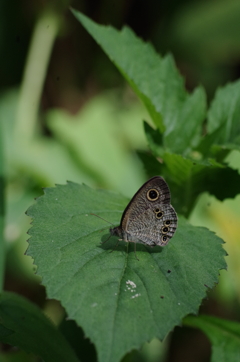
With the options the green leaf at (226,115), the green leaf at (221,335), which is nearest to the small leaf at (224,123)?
the green leaf at (226,115)

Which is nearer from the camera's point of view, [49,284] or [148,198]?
[49,284]

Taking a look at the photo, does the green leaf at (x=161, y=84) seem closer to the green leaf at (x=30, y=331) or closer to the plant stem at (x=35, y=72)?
the green leaf at (x=30, y=331)

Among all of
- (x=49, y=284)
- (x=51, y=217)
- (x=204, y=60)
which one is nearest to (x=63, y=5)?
(x=204, y=60)

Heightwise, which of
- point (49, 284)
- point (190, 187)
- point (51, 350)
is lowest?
point (51, 350)

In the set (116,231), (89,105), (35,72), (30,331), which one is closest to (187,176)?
(116,231)

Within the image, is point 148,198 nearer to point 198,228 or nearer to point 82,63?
point 198,228

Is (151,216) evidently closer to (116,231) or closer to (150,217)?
(150,217)

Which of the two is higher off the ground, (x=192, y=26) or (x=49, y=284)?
(x=192, y=26)
